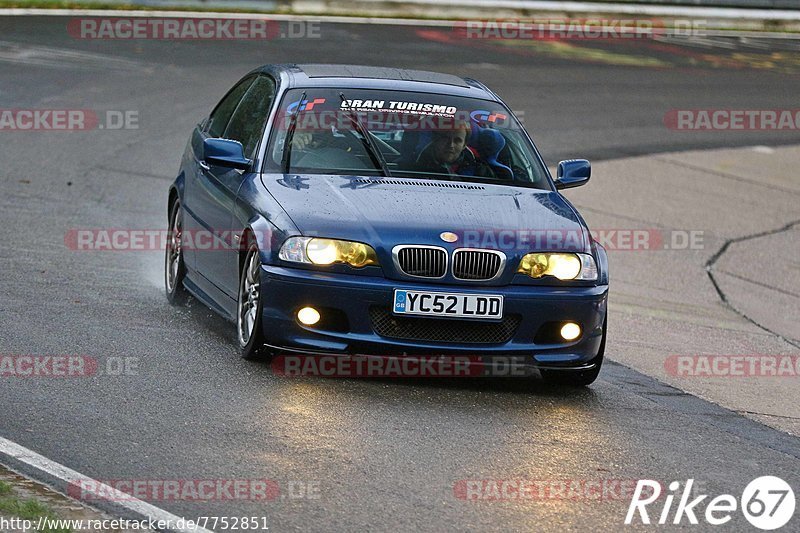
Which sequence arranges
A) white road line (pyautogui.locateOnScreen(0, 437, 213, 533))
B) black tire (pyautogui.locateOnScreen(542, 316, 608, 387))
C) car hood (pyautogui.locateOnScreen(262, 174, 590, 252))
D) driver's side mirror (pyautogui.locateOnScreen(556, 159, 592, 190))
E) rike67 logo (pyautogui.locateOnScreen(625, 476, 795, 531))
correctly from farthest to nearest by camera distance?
driver's side mirror (pyautogui.locateOnScreen(556, 159, 592, 190)), black tire (pyautogui.locateOnScreen(542, 316, 608, 387)), car hood (pyautogui.locateOnScreen(262, 174, 590, 252)), rike67 logo (pyautogui.locateOnScreen(625, 476, 795, 531)), white road line (pyautogui.locateOnScreen(0, 437, 213, 533))

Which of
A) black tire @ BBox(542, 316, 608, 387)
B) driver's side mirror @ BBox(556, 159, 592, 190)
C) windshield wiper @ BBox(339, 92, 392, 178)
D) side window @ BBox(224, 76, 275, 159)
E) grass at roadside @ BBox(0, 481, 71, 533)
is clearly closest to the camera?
grass at roadside @ BBox(0, 481, 71, 533)

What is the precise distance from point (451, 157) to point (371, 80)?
803 mm

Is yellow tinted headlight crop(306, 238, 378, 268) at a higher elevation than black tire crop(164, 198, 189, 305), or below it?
higher

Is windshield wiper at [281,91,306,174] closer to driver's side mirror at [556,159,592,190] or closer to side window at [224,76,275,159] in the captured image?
side window at [224,76,275,159]

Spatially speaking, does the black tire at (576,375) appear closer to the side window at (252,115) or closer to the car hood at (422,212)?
the car hood at (422,212)

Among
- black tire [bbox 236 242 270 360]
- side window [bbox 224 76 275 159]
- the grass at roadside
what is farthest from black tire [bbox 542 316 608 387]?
the grass at roadside

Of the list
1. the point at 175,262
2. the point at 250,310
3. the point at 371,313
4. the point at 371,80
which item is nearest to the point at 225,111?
the point at 175,262

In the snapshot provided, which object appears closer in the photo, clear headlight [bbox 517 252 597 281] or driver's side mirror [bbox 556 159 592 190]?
clear headlight [bbox 517 252 597 281]

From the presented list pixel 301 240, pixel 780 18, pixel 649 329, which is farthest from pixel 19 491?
pixel 780 18

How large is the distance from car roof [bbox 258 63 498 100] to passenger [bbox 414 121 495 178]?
18.5 inches

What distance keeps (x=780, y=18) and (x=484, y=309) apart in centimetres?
2441

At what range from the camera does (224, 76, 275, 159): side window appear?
8.88 metres

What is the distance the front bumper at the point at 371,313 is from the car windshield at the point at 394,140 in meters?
1.08

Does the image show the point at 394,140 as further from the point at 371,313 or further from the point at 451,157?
the point at 371,313
